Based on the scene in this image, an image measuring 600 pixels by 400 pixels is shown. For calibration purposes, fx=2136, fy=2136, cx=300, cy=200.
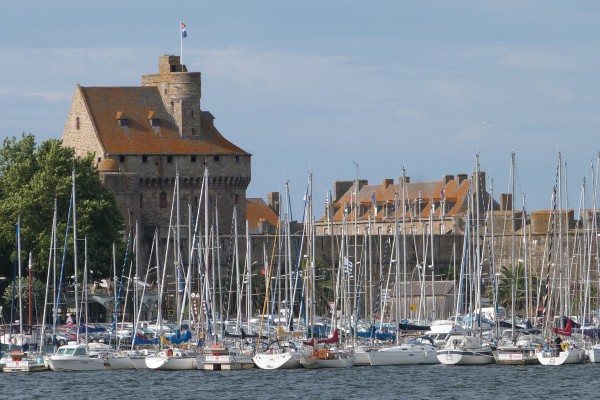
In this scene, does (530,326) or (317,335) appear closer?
(317,335)

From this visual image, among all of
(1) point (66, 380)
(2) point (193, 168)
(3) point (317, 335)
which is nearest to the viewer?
(1) point (66, 380)

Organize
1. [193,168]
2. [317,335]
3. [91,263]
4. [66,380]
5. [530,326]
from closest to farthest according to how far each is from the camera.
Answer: [66,380] < [317,335] < [530,326] < [91,263] < [193,168]

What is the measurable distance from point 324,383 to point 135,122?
57484mm

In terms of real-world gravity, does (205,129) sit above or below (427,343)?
above

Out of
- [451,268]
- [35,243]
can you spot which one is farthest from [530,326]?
[451,268]

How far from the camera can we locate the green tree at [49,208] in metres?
98.8

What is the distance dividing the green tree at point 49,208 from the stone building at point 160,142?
630 inches

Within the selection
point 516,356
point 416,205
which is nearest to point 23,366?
point 516,356

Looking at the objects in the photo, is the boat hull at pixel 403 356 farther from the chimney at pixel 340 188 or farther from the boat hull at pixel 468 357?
the chimney at pixel 340 188

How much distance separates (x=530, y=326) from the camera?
80812 mm

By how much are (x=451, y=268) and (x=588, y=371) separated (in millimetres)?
53406

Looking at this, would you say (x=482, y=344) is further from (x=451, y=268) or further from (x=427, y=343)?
(x=451, y=268)

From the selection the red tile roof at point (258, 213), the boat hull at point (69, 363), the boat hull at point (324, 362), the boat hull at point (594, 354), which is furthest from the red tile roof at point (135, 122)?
the boat hull at point (594, 354)

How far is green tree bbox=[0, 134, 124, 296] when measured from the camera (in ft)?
324
